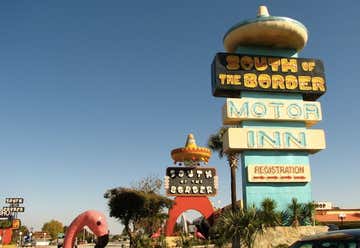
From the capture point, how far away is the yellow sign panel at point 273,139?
85.8 feet

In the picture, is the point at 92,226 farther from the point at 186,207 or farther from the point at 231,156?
Result: the point at 186,207

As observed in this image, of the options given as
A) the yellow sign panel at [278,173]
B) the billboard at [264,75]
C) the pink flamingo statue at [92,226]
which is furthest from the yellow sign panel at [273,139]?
the pink flamingo statue at [92,226]

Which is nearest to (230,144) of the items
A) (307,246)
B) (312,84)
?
(312,84)

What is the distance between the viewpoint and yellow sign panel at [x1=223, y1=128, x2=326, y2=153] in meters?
26.1

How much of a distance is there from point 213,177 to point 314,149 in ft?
56.6

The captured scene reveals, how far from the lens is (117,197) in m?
35.6

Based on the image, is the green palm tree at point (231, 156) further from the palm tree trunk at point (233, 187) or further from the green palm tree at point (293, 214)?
the green palm tree at point (293, 214)

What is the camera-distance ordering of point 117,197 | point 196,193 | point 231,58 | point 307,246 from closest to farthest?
point 307,246 < point 231,58 < point 117,197 < point 196,193

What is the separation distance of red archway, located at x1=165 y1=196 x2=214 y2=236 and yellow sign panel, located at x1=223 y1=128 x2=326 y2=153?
16.3m

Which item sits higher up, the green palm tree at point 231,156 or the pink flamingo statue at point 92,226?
the green palm tree at point 231,156

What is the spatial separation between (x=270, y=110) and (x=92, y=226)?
50.9ft

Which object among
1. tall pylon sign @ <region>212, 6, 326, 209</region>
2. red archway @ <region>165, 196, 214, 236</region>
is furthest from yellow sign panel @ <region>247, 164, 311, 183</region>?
red archway @ <region>165, 196, 214, 236</region>

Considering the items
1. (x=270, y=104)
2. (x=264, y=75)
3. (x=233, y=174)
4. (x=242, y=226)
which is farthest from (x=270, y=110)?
(x=242, y=226)

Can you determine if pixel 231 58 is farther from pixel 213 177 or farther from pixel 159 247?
pixel 213 177
